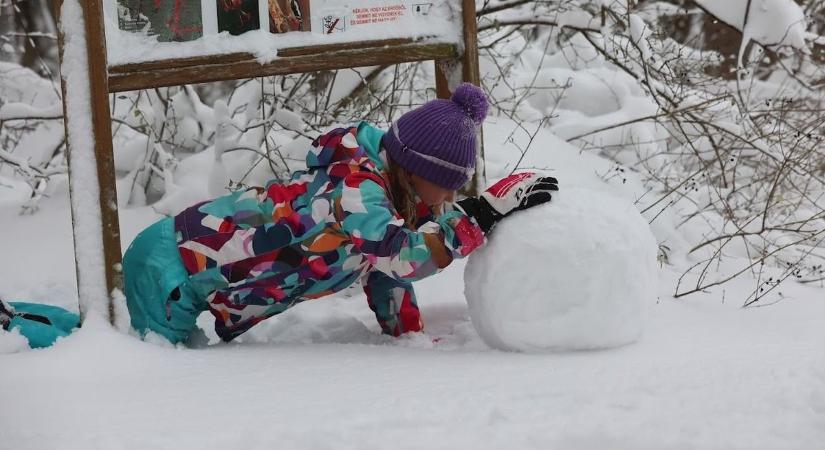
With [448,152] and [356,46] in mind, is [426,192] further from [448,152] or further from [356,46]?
[356,46]

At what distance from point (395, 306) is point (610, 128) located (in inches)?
85.5

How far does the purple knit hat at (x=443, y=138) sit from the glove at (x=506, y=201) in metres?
0.10

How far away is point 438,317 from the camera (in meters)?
3.28

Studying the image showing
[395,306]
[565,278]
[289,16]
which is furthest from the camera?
[395,306]

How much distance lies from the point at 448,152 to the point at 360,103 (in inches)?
75.1

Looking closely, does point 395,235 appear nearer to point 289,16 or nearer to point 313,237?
point 313,237

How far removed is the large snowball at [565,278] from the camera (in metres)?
2.57

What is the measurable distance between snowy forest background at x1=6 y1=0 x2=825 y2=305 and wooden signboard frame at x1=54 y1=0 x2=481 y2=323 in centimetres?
93

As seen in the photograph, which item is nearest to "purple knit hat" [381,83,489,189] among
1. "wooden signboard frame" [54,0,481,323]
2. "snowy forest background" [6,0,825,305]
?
"wooden signboard frame" [54,0,481,323]

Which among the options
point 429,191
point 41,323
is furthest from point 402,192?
point 41,323

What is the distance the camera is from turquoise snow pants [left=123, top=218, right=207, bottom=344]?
9.38ft

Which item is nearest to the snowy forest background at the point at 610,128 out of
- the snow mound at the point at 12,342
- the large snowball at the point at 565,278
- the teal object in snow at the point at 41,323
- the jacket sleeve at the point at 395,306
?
the large snowball at the point at 565,278

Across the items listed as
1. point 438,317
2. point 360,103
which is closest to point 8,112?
point 360,103

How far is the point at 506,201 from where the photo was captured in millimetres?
2684
